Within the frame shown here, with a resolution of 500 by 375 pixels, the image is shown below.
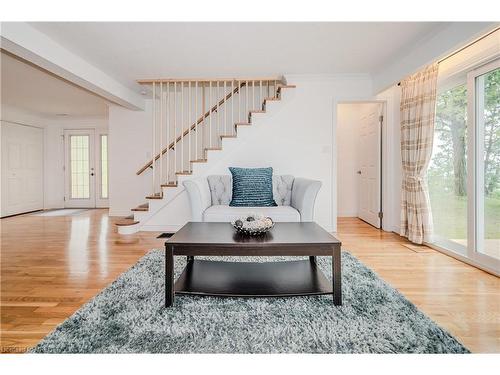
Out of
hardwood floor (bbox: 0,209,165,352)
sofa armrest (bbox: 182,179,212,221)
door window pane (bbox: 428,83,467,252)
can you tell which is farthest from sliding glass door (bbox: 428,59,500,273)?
hardwood floor (bbox: 0,209,165,352)

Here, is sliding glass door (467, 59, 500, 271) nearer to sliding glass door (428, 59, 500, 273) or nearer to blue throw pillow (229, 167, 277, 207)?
sliding glass door (428, 59, 500, 273)

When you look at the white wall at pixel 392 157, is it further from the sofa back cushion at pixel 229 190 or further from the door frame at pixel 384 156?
the sofa back cushion at pixel 229 190

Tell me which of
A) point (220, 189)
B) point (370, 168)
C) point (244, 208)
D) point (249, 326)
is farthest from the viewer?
point (370, 168)

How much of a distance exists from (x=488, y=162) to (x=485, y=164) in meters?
0.03

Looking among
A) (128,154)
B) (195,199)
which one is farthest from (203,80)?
(128,154)

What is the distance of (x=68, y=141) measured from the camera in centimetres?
750

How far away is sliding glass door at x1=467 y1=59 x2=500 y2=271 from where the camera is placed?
8.58 ft

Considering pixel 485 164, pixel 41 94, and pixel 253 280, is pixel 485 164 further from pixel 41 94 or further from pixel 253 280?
pixel 41 94

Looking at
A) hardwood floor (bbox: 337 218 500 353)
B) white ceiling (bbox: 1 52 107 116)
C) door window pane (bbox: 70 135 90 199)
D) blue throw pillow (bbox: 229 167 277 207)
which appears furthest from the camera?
door window pane (bbox: 70 135 90 199)

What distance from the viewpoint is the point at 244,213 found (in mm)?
3268

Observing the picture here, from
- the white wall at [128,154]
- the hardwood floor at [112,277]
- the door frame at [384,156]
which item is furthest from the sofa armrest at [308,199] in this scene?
the white wall at [128,154]

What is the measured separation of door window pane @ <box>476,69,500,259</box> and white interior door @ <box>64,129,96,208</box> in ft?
25.5

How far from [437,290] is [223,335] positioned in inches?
66.6

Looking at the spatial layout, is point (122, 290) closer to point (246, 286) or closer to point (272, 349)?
point (246, 286)
